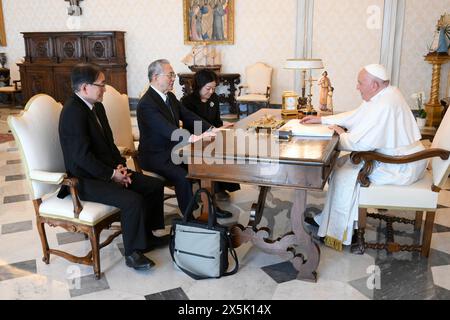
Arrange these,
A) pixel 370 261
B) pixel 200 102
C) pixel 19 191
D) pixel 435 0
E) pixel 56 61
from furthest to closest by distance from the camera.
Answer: pixel 56 61, pixel 435 0, pixel 19 191, pixel 200 102, pixel 370 261

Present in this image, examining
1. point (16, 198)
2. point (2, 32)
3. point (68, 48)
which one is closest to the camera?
point (16, 198)

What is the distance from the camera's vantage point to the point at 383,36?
724 cm

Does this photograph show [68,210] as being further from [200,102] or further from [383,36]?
[383,36]

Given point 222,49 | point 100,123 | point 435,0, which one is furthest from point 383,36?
point 100,123

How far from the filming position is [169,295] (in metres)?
2.51

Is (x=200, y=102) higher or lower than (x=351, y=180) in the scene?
higher

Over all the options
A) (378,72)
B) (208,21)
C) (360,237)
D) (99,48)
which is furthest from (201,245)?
(99,48)

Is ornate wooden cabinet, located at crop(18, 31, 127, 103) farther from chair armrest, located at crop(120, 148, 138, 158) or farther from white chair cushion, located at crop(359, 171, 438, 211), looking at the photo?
white chair cushion, located at crop(359, 171, 438, 211)

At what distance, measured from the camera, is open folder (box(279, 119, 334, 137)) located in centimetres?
293

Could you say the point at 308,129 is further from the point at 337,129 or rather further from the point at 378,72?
the point at 378,72

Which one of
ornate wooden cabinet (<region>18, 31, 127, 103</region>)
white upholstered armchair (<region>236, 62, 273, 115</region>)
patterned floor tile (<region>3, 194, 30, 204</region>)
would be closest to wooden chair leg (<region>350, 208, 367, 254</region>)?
patterned floor tile (<region>3, 194, 30, 204</region>)

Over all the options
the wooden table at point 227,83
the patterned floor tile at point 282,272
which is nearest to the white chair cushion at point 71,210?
the patterned floor tile at point 282,272

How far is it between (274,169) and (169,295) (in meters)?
0.94

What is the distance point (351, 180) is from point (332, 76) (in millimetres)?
5139
